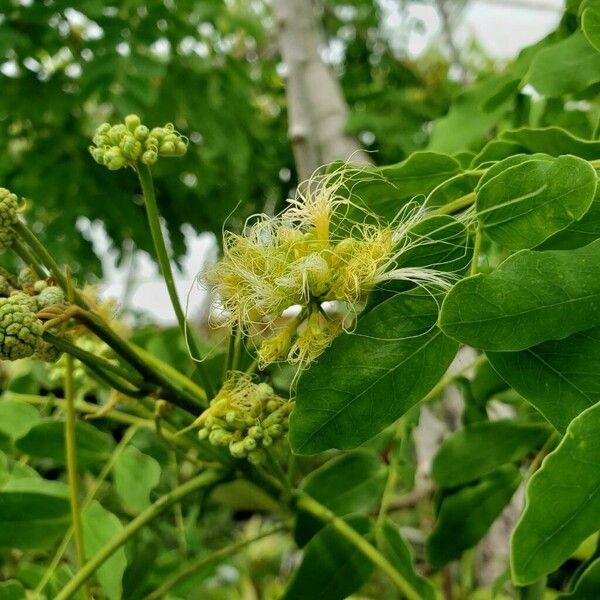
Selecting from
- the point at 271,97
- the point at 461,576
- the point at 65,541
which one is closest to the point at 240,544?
the point at 65,541

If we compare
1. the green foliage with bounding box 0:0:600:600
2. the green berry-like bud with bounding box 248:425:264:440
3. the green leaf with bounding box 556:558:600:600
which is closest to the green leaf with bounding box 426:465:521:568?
the green foliage with bounding box 0:0:600:600

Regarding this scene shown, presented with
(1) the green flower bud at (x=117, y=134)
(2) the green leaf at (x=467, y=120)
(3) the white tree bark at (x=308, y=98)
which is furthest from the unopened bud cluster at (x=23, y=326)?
(3) the white tree bark at (x=308, y=98)

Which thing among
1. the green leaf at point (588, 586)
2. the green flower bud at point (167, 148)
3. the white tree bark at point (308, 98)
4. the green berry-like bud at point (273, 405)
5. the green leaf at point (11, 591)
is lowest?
the green leaf at point (588, 586)

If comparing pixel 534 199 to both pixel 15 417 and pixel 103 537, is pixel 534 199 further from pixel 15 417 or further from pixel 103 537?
pixel 15 417

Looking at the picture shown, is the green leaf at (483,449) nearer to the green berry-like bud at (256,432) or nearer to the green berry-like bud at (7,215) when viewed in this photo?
the green berry-like bud at (256,432)

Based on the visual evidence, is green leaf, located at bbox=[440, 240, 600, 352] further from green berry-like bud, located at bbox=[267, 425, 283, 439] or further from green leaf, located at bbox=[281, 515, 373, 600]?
green leaf, located at bbox=[281, 515, 373, 600]

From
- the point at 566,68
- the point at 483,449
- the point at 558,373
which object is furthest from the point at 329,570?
the point at 566,68
